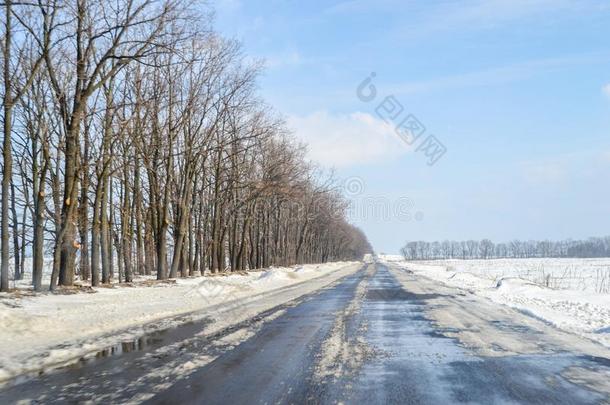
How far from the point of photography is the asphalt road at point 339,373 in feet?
19.9

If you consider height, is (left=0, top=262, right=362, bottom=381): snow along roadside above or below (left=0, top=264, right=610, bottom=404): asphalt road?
above

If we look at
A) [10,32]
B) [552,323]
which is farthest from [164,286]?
[552,323]

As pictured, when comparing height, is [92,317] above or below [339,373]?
above

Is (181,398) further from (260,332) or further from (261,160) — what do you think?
(261,160)

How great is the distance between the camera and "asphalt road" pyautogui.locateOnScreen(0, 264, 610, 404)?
6.05 m

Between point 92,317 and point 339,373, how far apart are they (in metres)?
8.87

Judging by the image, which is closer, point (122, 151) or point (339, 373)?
point (339, 373)

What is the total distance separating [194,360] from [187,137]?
28.3m

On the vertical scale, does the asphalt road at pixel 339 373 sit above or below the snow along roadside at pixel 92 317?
below

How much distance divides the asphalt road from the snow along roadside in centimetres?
96

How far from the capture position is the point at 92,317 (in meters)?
13.8

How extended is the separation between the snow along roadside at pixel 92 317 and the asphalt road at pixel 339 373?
96 cm

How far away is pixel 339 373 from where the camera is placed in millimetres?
7191

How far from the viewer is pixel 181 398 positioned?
5.98m
